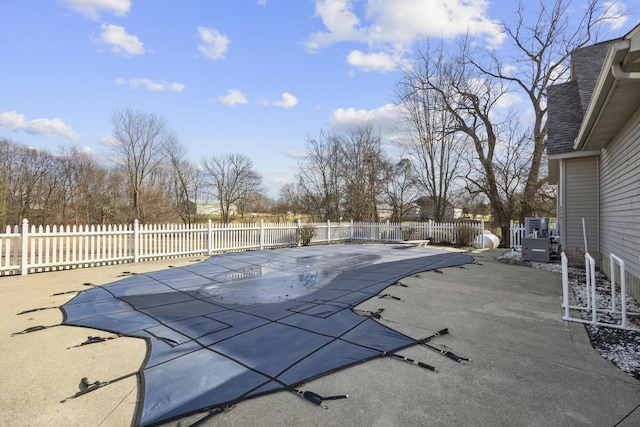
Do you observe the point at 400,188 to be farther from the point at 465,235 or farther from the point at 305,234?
the point at 305,234

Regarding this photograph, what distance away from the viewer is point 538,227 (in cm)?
1012

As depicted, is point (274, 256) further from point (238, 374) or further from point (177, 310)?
point (238, 374)

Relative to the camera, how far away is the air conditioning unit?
9770mm

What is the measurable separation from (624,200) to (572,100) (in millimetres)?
6054

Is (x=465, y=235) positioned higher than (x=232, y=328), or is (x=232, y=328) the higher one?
(x=465, y=235)

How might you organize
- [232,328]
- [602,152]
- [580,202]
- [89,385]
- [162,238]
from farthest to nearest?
[162,238]
[580,202]
[602,152]
[232,328]
[89,385]

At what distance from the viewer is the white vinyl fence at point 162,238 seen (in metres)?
6.54

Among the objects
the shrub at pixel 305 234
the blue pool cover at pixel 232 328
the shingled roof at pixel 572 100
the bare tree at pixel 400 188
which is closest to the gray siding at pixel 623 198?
the shingled roof at pixel 572 100

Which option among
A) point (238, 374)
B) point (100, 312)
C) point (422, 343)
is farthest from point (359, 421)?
point (100, 312)

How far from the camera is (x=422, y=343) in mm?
2939

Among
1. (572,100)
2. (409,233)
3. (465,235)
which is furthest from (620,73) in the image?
(409,233)

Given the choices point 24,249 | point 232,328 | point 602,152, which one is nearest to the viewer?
point 232,328

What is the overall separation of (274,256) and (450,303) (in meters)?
5.77

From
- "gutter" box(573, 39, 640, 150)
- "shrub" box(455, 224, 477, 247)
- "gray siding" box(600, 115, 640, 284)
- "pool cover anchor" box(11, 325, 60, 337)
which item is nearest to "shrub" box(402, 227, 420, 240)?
"shrub" box(455, 224, 477, 247)
